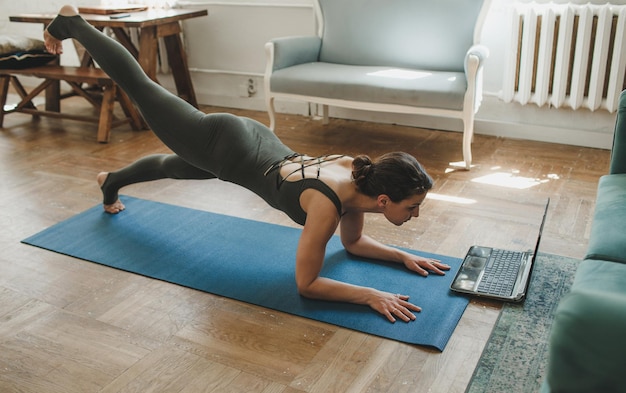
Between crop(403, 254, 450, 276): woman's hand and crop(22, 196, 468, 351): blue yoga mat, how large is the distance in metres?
0.02

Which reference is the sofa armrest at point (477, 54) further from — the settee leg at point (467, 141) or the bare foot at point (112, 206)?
the bare foot at point (112, 206)

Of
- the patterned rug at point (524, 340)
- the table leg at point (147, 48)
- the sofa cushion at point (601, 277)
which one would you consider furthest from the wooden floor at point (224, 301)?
the table leg at point (147, 48)

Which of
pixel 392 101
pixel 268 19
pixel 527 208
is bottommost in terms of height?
pixel 527 208

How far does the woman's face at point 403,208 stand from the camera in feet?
6.44

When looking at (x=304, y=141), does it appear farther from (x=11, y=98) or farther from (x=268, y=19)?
(x=11, y=98)

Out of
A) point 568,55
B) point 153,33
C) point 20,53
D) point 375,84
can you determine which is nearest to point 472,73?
point 375,84

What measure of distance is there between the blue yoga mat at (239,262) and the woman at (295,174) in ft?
0.19

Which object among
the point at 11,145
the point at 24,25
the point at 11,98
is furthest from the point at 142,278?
the point at 24,25

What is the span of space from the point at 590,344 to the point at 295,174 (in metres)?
1.33

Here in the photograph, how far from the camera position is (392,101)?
3.33 metres

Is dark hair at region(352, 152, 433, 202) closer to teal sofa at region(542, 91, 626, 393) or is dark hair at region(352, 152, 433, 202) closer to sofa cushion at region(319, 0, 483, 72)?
teal sofa at region(542, 91, 626, 393)

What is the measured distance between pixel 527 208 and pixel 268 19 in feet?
7.65

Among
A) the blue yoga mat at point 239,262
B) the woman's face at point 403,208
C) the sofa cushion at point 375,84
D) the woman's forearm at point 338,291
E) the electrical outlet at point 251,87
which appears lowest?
the blue yoga mat at point 239,262

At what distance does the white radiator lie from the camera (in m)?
3.32
